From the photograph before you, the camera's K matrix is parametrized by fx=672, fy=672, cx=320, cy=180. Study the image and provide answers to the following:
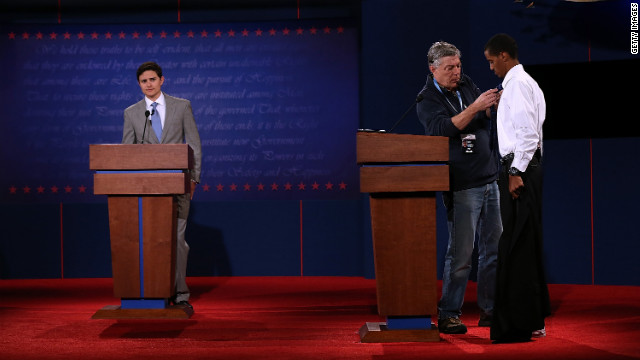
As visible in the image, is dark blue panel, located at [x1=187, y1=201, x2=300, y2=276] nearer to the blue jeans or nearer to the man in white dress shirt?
the blue jeans

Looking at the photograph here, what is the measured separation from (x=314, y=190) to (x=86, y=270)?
90.8 inches

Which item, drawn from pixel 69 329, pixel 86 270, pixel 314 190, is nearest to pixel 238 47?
pixel 314 190

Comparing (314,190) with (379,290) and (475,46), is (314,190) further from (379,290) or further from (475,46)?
(379,290)

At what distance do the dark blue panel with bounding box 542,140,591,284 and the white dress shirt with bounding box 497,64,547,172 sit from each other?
8.00 feet

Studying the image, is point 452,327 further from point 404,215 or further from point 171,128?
point 171,128

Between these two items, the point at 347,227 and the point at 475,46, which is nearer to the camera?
the point at 475,46

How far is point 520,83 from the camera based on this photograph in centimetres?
333

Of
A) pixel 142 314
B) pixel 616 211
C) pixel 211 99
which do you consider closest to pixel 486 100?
pixel 142 314

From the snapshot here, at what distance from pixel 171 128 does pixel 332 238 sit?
234 centimetres

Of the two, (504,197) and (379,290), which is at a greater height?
(504,197)

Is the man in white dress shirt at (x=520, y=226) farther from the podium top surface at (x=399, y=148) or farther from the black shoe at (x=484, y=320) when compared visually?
the black shoe at (x=484, y=320)

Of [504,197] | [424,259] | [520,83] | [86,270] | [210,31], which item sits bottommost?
[86,270]

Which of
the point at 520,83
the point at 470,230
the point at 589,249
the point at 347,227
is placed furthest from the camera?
the point at 347,227

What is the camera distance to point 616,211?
18.2ft
